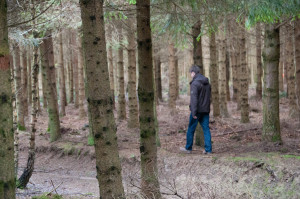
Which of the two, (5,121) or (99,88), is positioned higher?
(99,88)

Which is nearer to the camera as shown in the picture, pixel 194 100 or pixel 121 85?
pixel 194 100

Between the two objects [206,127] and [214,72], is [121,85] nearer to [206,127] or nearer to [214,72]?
[214,72]

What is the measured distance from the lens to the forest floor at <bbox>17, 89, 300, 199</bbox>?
5328 mm

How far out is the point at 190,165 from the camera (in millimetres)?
6699

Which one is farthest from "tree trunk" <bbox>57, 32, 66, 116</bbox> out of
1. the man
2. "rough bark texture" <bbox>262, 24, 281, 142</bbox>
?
"rough bark texture" <bbox>262, 24, 281, 142</bbox>

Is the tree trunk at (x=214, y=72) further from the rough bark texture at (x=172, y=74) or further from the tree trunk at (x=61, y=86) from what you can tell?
the tree trunk at (x=61, y=86)

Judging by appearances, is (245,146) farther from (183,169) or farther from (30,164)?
(30,164)

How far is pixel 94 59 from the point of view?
325cm

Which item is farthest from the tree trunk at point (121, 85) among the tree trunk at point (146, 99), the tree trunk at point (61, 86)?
the tree trunk at point (146, 99)

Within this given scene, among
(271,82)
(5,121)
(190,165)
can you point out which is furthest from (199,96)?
(5,121)

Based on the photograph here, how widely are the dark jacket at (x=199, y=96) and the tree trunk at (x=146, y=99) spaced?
8.23 ft

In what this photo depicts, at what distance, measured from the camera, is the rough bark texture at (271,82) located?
692 cm

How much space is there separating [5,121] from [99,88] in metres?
1.02

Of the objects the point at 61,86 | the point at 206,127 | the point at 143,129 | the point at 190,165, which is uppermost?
the point at 61,86
